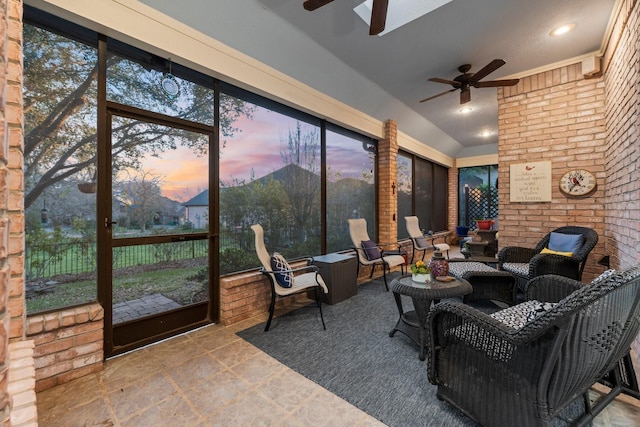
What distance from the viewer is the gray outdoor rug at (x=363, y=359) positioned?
1.69 m

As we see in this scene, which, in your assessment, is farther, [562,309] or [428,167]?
[428,167]

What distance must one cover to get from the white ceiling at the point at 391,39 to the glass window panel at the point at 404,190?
7.25 ft

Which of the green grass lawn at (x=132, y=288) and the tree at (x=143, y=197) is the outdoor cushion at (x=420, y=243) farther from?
the tree at (x=143, y=197)

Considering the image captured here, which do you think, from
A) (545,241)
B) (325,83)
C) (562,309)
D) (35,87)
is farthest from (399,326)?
(35,87)

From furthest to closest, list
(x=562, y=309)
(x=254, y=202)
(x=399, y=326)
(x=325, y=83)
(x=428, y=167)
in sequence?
(x=428, y=167) < (x=325, y=83) < (x=254, y=202) < (x=399, y=326) < (x=562, y=309)

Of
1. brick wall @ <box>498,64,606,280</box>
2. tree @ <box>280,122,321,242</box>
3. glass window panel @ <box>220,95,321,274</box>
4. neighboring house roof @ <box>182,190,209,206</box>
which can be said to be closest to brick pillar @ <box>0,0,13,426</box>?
neighboring house roof @ <box>182,190,209,206</box>

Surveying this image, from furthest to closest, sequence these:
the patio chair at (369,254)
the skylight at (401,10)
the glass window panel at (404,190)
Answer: the glass window panel at (404,190) → the patio chair at (369,254) → the skylight at (401,10)

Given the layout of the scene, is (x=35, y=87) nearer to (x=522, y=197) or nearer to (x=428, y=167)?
(x=522, y=197)

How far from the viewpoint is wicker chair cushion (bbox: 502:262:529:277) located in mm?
3237

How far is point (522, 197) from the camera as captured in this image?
415cm

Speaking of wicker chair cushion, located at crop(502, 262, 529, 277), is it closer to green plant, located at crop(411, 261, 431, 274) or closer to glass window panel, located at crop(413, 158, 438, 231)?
green plant, located at crop(411, 261, 431, 274)

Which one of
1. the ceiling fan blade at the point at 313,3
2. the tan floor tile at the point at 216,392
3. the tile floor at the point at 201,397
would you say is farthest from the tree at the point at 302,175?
the tan floor tile at the point at 216,392

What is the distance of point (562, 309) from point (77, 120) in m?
3.32

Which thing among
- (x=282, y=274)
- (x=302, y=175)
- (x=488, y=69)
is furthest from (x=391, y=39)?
(x=282, y=274)
